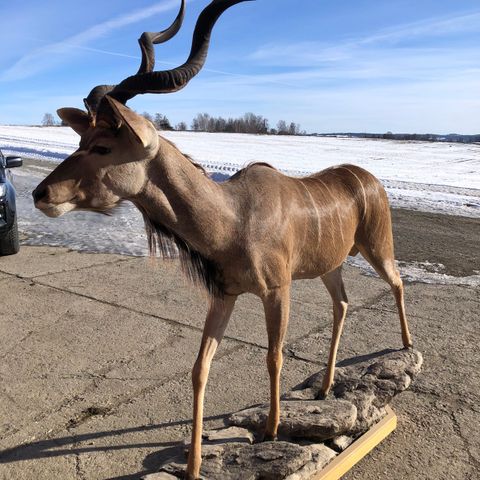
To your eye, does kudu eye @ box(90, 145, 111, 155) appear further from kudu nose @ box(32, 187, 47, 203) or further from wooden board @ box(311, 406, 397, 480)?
wooden board @ box(311, 406, 397, 480)

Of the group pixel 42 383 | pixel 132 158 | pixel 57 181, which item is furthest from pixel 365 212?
pixel 42 383

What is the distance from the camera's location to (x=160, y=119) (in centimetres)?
271

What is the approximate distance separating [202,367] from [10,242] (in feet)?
18.5

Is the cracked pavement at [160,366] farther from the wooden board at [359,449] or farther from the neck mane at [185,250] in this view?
the neck mane at [185,250]

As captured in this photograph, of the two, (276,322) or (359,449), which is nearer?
(276,322)

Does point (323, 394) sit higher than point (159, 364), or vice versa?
point (323, 394)

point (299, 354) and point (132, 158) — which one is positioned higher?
point (132, 158)

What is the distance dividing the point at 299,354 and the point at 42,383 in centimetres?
209

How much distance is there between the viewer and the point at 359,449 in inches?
126

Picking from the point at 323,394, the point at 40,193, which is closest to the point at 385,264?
the point at 323,394

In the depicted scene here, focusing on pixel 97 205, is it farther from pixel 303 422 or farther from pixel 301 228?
pixel 303 422

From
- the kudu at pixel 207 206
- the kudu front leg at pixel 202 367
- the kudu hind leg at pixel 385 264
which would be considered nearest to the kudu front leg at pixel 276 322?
the kudu at pixel 207 206

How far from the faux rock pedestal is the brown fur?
162mm

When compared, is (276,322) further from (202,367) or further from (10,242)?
(10,242)
